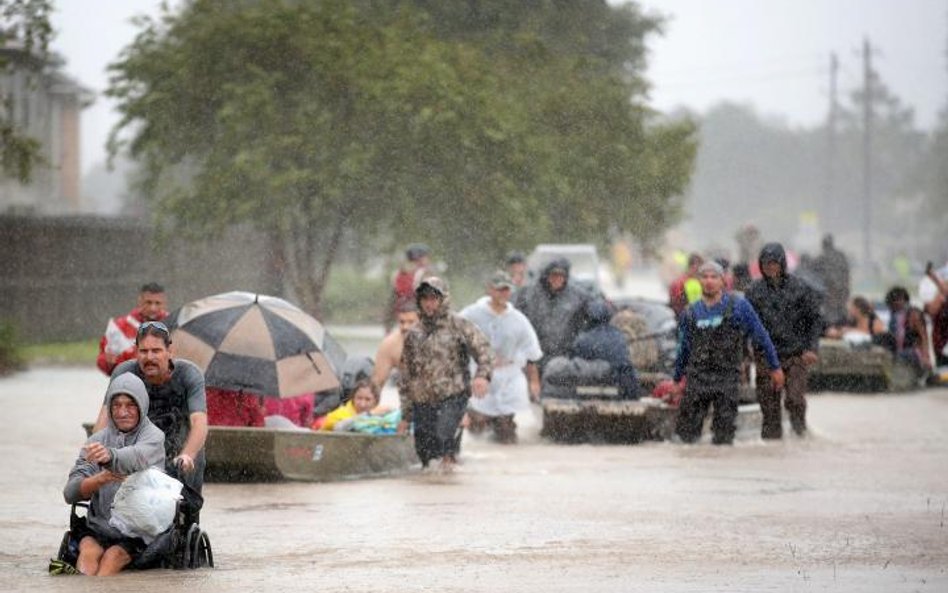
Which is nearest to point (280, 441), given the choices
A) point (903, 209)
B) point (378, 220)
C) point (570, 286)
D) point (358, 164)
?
point (570, 286)

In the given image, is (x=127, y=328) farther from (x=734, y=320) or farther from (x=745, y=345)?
(x=745, y=345)

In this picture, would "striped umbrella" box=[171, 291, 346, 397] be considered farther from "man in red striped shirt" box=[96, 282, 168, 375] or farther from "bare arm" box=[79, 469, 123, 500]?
"bare arm" box=[79, 469, 123, 500]

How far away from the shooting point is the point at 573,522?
48.7ft

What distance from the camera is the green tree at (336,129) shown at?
4128cm

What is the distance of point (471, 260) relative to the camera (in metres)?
45.2

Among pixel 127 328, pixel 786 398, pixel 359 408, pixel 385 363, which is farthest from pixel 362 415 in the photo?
pixel 786 398

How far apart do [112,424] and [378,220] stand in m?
31.9

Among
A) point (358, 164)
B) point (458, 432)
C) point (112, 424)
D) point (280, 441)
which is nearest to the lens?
point (112, 424)

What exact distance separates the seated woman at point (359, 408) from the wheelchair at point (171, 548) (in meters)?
7.24

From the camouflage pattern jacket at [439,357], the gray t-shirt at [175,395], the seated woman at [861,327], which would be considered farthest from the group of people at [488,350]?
the seated woman at [861,327]

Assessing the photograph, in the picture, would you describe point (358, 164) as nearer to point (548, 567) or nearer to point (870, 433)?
point (870, 433)

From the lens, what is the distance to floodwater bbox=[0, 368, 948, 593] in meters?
11.7

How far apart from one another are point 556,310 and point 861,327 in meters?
10.1

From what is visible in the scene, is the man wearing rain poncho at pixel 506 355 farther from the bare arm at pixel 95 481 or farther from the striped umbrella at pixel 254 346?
the bare arm at pixel 95 481
